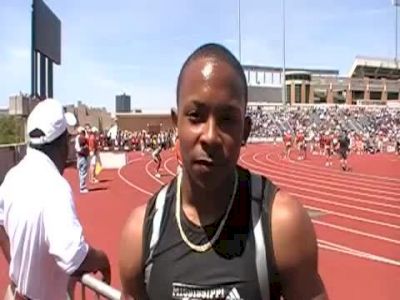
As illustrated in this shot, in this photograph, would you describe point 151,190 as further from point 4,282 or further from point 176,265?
point 176,265

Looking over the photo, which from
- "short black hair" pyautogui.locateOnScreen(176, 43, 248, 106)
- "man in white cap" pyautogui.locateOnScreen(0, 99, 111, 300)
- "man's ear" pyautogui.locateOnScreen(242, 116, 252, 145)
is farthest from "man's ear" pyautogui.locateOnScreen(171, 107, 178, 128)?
"man in white cap" pyautogui.locateOnScreen(0, 99, 111, 300)

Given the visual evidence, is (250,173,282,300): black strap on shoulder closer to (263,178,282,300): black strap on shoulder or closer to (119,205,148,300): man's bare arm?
(263,178,282,300): black strap on shoulder

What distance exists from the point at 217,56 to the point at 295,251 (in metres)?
0.49

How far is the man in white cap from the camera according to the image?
8.05ft

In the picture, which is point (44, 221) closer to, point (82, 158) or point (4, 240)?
point (4, 240)

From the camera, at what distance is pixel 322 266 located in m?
7.83

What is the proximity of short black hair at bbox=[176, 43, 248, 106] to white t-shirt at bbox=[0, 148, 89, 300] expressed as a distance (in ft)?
3.45

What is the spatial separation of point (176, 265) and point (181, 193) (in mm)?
189

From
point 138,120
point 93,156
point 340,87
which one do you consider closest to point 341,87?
point 340,87

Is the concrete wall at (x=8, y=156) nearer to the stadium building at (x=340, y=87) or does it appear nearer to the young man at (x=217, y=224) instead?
the young man at (x=217, y=224)

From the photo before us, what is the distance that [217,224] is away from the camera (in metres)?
1.53

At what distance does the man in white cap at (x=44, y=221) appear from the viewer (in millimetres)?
2455

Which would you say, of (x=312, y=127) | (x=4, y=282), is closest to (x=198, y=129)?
(x=4, y=282)

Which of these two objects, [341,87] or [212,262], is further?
[341,87]
